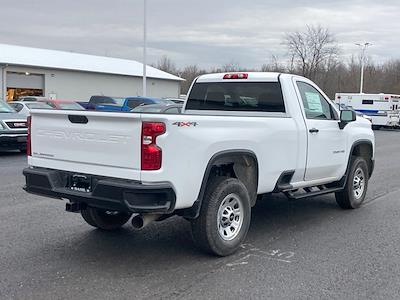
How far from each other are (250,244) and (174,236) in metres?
0.95

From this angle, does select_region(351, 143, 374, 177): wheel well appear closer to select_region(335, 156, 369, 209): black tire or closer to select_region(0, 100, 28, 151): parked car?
select_region(335, 156, 369, 209): black tire

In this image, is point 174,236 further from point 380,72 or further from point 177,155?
point 380,72

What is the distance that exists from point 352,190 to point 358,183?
0.27 metres

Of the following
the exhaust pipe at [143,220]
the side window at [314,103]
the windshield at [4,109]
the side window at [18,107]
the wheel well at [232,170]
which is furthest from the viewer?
the side window at [18,107]

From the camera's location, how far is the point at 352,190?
7836mm

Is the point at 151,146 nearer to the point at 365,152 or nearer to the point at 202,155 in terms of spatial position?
the point at 202,155

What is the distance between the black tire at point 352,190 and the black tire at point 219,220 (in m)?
2.71

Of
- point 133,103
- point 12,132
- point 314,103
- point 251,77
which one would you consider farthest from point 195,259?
point 133,103

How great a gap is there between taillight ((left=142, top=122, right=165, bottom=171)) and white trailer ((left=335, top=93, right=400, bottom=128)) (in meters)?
30.9

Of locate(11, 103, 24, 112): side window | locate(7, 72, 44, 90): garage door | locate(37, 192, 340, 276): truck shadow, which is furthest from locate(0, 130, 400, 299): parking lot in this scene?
locate(7, 72, 44, 90): garage door

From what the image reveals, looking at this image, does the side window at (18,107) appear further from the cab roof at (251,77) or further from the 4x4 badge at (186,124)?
the 4x4 badge at (186,124)

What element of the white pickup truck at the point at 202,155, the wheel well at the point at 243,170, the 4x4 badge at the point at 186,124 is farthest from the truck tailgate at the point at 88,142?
the wheel well at the point at 243,170

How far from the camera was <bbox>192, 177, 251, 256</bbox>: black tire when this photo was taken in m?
5.14

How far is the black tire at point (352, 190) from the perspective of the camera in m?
7.73
